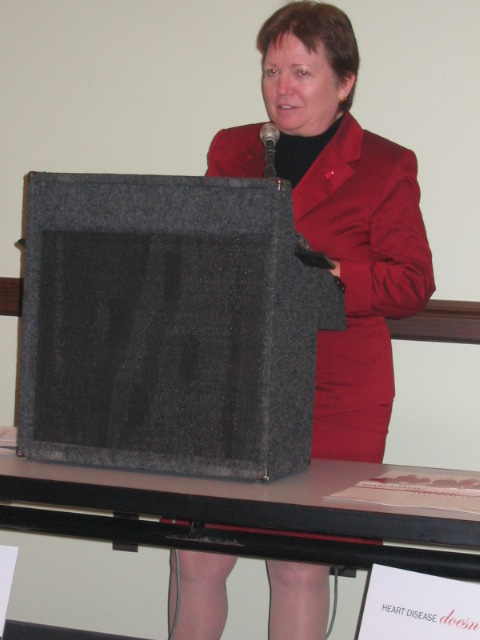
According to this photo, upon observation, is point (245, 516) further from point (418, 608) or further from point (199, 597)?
point (199, 597)

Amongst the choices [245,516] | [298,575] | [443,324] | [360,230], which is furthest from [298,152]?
[245,516]

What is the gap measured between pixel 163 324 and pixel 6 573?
411 mm

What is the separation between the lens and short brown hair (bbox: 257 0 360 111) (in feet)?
5.38

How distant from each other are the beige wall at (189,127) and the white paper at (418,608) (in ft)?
3.72

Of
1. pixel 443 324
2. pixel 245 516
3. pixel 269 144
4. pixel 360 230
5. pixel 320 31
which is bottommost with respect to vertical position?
pixel 245 516

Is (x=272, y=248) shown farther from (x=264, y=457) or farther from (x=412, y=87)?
(x=412, y=87)

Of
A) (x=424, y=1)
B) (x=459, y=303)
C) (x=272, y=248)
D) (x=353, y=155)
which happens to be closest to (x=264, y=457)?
(x=272, y=248)

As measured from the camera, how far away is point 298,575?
1490 mm

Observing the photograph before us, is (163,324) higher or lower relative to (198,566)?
higher

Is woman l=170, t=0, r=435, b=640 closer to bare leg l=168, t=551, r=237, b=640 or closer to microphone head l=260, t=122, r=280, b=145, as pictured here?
bare leg l=168, t=551, r=237, b=640

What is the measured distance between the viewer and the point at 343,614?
224cm

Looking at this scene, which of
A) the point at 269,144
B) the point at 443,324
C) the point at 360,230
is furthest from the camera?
the point at 443,324

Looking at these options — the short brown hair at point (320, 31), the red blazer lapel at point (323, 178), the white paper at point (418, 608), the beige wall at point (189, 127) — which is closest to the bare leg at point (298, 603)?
the white paper at point (418, 608)

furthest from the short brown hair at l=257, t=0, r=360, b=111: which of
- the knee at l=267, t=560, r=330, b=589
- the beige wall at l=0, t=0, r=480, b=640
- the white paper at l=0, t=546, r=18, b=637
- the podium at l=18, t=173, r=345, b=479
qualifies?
the white paper at l=0, t=546, r=18, b=637
